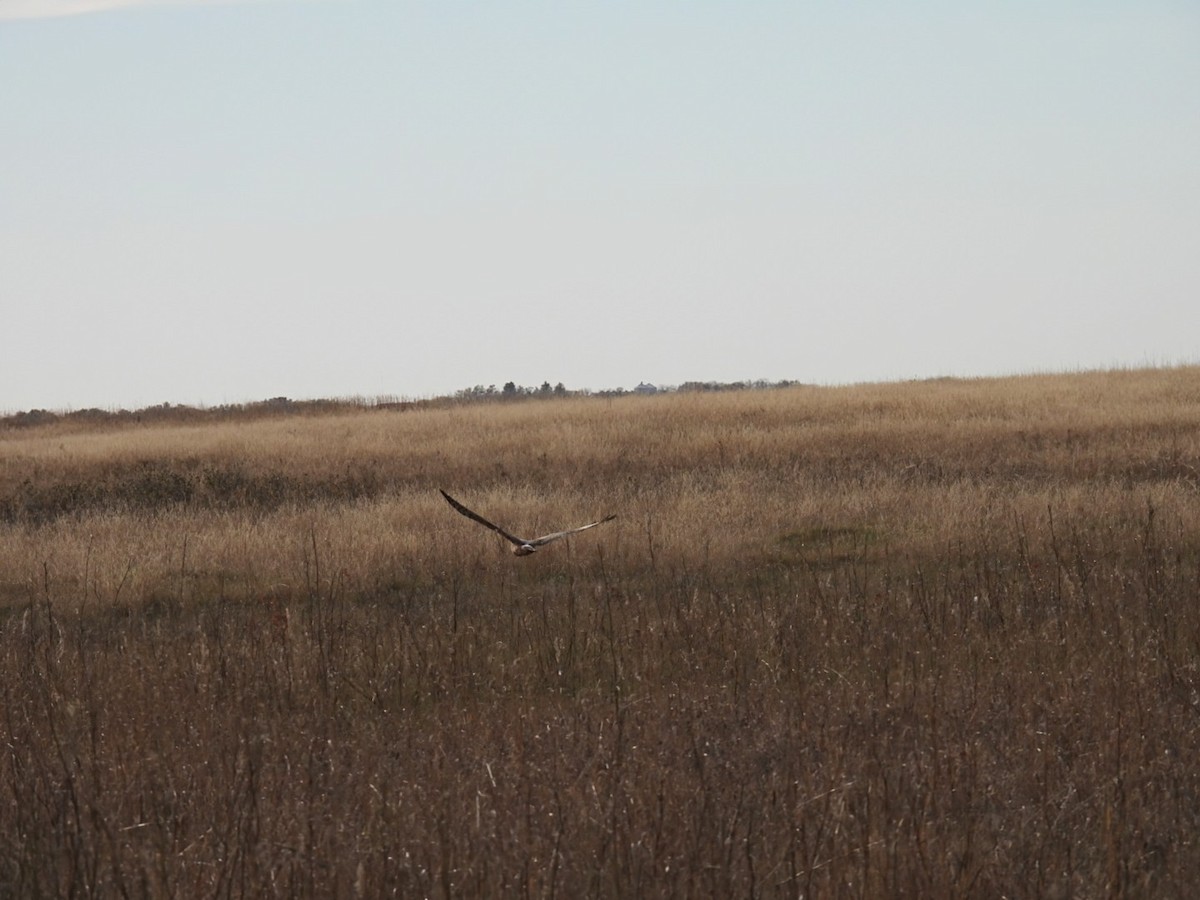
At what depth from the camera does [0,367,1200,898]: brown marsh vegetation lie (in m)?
4.13

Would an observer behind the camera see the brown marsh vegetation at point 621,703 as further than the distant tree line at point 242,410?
No

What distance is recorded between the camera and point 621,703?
619 centimetres

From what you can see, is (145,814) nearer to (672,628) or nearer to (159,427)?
(672,628)

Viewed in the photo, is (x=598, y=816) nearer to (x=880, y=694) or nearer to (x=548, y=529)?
(x=880, y=694)

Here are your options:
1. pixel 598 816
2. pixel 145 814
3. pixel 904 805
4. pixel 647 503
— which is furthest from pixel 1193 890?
pixel 647 503

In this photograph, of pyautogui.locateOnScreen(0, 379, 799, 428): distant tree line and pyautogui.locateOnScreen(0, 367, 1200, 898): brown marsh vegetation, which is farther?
pyautogui.locateOnScreen(0, 379, 799, 428): distant tree line

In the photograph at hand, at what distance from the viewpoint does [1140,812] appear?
4.49 metres

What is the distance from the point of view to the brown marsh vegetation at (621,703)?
413 centimetres

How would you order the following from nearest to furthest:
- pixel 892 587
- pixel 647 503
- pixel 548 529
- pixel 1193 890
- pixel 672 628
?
pixel 1193 890, pixel 672 628, pixel 892 587, pixel 548 529, pixel 647 503

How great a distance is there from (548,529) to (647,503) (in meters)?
1.61

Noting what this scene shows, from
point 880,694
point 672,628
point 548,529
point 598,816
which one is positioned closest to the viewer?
point 598,816

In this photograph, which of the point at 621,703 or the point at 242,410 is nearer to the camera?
the point at 621,703

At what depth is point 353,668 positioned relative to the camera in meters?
7.21

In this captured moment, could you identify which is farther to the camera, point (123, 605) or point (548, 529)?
point (548, 529)
